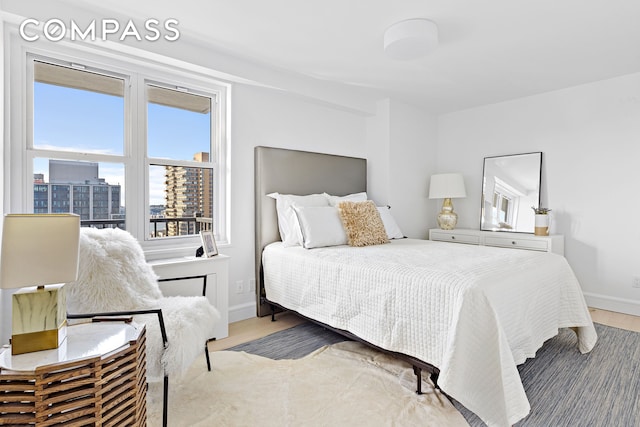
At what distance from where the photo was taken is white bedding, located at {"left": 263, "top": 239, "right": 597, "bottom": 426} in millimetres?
1635

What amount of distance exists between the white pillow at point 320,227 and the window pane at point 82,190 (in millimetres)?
1474

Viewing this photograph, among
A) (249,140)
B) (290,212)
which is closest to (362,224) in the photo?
(290,212)

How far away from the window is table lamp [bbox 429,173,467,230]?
9.02 ft

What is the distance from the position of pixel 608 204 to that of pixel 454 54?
234 centimetres

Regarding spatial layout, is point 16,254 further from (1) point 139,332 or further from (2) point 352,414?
(2) point 352,414

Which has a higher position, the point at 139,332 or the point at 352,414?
the point at 139,332

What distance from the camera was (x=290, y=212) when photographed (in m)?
3.23

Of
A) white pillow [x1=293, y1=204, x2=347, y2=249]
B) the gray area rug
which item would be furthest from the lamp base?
white pillow [x1=293, y1=204, x2=347, y2=249]

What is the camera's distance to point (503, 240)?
389cm

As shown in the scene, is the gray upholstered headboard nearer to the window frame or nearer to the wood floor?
the wood floor

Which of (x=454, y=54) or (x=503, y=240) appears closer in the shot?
(x=454, y=54)

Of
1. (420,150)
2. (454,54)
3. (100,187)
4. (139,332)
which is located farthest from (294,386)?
(420,150)

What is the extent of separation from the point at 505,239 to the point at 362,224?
1.90 metres

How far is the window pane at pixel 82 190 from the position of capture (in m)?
2.34
